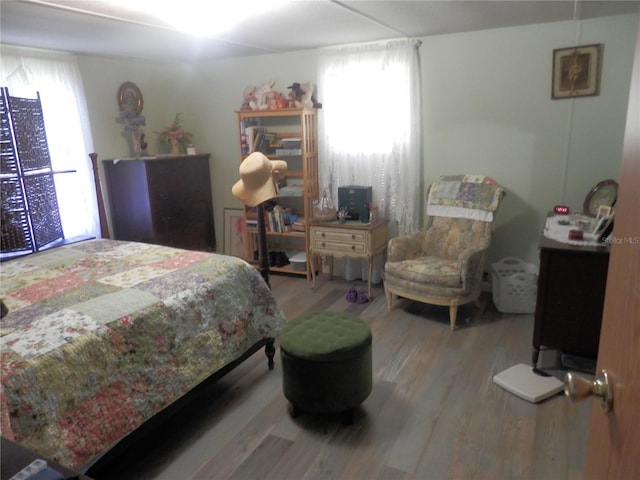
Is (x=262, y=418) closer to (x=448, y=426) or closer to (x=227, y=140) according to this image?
(x=448, y=426)

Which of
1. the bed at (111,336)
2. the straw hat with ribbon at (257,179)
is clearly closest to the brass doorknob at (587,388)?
the bed at (111,336)

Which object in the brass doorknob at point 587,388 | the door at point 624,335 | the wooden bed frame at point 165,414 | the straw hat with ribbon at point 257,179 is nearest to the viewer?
the door at point 624,335

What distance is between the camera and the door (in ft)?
2.19

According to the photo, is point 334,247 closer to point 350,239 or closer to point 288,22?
point 350,239

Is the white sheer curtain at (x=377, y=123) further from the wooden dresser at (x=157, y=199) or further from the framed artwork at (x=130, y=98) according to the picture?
the framed artwork at (x=130, y=98)

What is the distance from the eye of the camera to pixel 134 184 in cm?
400

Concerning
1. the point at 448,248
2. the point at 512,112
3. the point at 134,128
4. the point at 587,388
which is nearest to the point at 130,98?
the point at 134,128

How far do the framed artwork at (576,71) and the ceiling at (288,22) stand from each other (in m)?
0.23

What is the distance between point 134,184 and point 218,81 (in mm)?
1419

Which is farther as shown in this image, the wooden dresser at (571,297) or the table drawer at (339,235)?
the table drawer at (339,235)

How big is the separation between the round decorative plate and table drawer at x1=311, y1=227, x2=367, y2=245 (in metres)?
1.67

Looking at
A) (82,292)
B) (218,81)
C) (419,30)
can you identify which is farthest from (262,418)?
(218,81)

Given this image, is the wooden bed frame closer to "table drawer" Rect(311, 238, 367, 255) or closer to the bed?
the bed

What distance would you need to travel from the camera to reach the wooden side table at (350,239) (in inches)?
150
